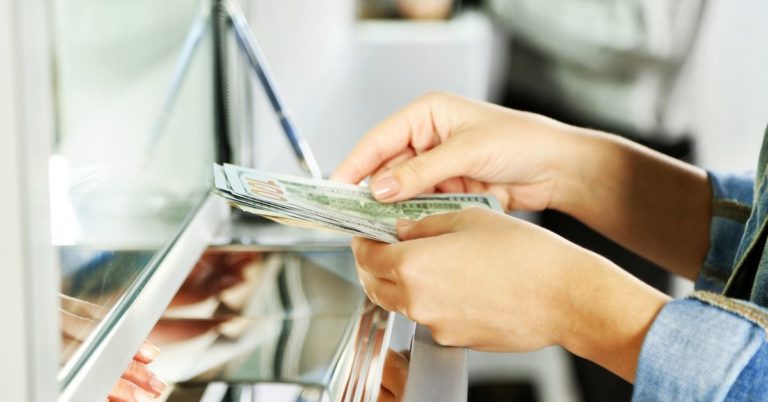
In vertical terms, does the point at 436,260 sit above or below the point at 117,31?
below

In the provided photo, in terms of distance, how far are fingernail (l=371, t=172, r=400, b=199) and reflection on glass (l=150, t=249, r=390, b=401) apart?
0.35 feet

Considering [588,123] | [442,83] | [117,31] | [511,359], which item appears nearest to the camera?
[117,31]

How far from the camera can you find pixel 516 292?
69cm

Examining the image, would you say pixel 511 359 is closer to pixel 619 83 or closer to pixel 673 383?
pixel 619 83

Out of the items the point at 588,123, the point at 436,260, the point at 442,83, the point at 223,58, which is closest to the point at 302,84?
the point at 442,83

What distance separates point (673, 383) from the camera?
2.02ft

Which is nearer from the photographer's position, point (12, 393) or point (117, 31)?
point (12, 393)

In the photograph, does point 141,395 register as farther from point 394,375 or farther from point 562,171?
point 562,171

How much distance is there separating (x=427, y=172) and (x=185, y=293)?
0.85 feet

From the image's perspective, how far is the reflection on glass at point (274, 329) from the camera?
2.33ft

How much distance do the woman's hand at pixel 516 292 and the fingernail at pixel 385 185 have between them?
0.15m

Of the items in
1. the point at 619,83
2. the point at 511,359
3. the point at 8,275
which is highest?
the point at 8,275

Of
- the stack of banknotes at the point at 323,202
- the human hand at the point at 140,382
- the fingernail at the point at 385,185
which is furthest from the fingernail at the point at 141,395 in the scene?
the fingernail at the point at 385,185

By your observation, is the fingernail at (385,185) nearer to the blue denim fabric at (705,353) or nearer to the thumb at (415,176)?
the thumb at (415,176)
